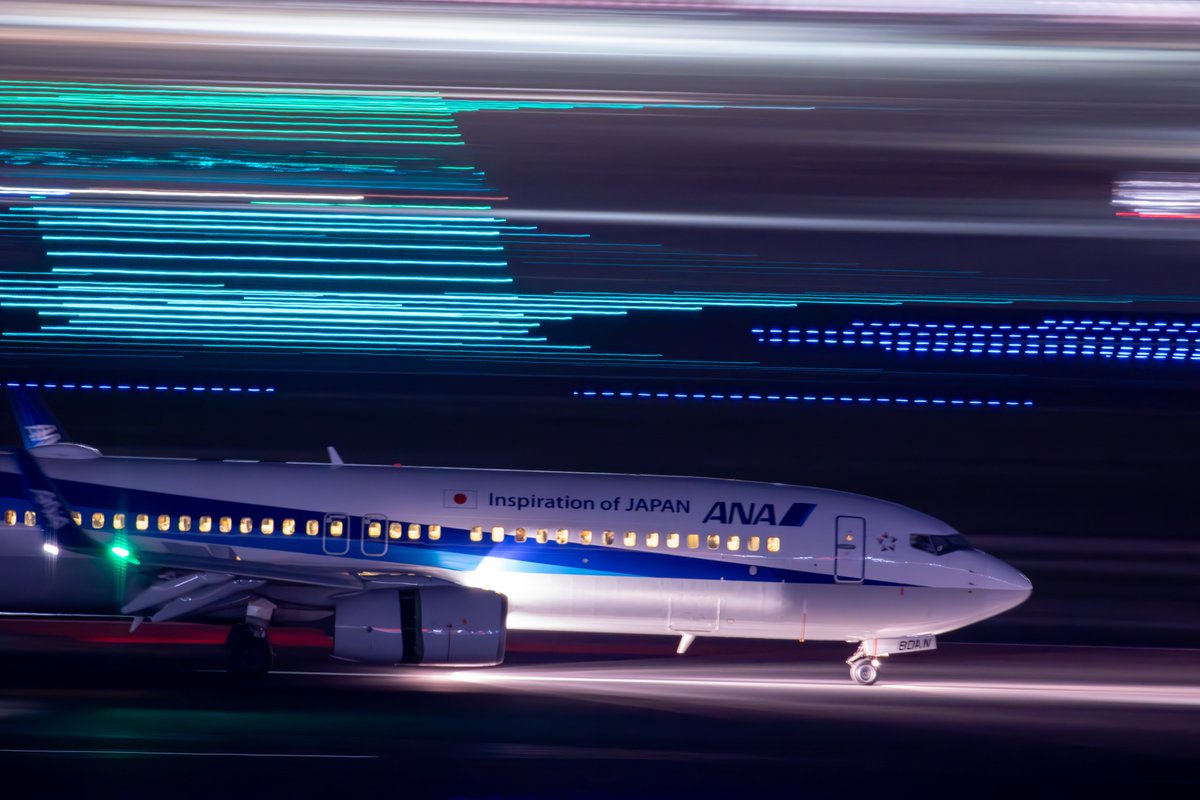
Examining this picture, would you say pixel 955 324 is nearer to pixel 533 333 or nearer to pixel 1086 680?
pixel 533 333

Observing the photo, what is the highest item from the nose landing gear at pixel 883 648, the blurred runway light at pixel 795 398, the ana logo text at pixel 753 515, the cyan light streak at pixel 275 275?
the cyan light streak at pixel 275 275

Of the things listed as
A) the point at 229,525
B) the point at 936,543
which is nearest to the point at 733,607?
the point at 936,543

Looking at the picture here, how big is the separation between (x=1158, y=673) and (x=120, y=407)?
20.4 metres

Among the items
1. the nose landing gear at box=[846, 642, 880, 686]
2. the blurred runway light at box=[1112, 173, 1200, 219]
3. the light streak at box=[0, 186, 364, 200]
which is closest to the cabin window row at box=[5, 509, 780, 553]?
the nose landing gear at box=[846, 642, 880, 686]

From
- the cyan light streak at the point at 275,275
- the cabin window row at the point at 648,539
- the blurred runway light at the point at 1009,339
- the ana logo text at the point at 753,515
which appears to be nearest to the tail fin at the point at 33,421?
the cabin window row at the point at 648,539

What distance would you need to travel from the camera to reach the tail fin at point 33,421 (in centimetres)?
1747

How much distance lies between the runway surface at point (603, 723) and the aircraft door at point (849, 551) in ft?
4.36

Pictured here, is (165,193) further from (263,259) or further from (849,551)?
(849,551)

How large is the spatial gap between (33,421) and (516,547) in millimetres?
7132

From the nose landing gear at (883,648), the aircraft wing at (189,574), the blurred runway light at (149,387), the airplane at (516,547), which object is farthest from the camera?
the blurred runway light at (149,387)

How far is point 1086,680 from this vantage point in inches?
640

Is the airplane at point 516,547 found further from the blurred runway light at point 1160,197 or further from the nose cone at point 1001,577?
the blurred runway light at point 1160,197

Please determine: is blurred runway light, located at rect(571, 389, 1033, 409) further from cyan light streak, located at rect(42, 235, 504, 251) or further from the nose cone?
the nose cone

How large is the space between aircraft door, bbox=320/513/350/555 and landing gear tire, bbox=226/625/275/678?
55.2 inches
